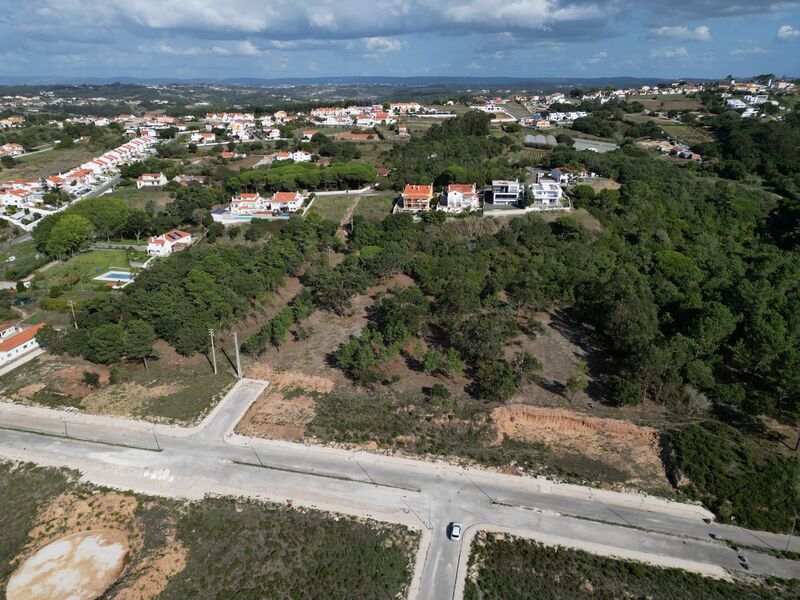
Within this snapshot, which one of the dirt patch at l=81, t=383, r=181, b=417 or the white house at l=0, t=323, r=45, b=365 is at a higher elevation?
the white house at l=0, t=323, r=45, b=365

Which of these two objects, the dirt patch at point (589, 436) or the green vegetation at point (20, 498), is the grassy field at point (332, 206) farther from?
the green vegetation at point (20, 498)

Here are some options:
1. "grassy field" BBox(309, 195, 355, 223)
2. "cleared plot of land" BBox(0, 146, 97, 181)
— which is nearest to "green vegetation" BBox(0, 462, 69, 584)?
"grassy field" BBox(309, 195, 355, 223)

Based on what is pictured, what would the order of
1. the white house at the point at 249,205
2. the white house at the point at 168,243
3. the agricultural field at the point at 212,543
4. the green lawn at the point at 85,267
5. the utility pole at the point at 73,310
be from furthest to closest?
the white house at the point at 249,205 < the white house at the point at 168,243 < the green lawn at the point at 85,267 < the utility pole at the point at 73,310 < the agricultural field at the point at 212,543

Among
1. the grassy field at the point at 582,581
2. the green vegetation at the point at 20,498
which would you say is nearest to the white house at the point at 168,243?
the green vegetation at the point at 20,498

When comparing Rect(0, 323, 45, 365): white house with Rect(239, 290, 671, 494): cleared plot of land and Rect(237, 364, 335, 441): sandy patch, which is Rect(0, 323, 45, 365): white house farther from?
Rect(237, 364, 335, 441): sandy patch

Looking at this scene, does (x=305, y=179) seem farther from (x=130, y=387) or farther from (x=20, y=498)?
(x=20, y=498)

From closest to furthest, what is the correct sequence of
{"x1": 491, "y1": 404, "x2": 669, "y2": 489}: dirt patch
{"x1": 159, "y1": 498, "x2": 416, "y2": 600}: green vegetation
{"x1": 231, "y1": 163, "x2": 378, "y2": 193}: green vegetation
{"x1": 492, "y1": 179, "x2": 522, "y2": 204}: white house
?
{"x1": 159, "y1": 498, "x2": 416, "y2": 600}: green vegetation → {"x1": 491, "y1": 404, "x2": 669, "y2": 489}: dirt patch → {"x1": 492, "y1": 179, "x2": 522, "y2": 204}: white house → {"x1": 231, "y1": 163, "x2": 378, "y2": 193}: green vegetation

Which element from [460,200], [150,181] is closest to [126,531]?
[460,200]
